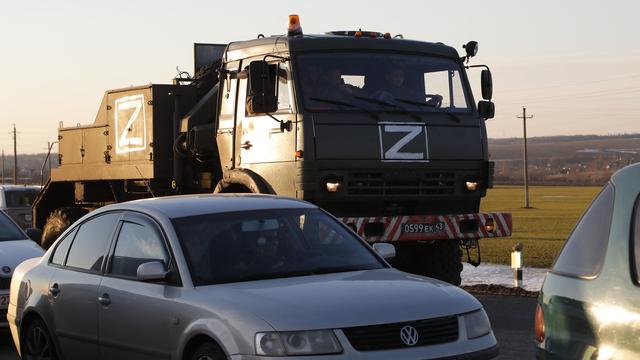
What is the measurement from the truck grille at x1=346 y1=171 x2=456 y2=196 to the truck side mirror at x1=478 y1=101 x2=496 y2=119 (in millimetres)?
976

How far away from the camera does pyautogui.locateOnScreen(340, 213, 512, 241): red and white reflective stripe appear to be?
525 inches

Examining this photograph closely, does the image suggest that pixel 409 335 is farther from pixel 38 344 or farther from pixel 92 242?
pixel 38 344

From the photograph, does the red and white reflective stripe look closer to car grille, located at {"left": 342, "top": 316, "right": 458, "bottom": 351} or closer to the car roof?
the car roof

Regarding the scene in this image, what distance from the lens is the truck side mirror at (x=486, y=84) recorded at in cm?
1442

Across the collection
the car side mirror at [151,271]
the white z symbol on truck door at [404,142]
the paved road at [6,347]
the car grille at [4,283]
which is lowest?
the paved road at [6,347]

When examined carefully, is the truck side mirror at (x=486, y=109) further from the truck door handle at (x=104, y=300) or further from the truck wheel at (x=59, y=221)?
the truck door handle at (x=104, y=300)

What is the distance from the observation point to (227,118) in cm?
1420

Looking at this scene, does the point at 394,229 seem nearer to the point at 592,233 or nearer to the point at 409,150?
the point at 409,150

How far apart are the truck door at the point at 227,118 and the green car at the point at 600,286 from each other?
934 cm

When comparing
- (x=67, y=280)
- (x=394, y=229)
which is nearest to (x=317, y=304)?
(x=67, y=280)

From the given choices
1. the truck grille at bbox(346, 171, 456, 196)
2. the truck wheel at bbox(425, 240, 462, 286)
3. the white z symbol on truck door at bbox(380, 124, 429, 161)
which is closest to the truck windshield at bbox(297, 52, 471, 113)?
the white z symbol on truck door at bbox(380, 124, 429, 161)

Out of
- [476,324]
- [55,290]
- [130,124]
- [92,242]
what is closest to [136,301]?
[92,242]

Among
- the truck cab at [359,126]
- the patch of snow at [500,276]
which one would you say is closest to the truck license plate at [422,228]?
the truck cab at [359,126]

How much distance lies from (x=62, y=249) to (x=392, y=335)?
3253mm
